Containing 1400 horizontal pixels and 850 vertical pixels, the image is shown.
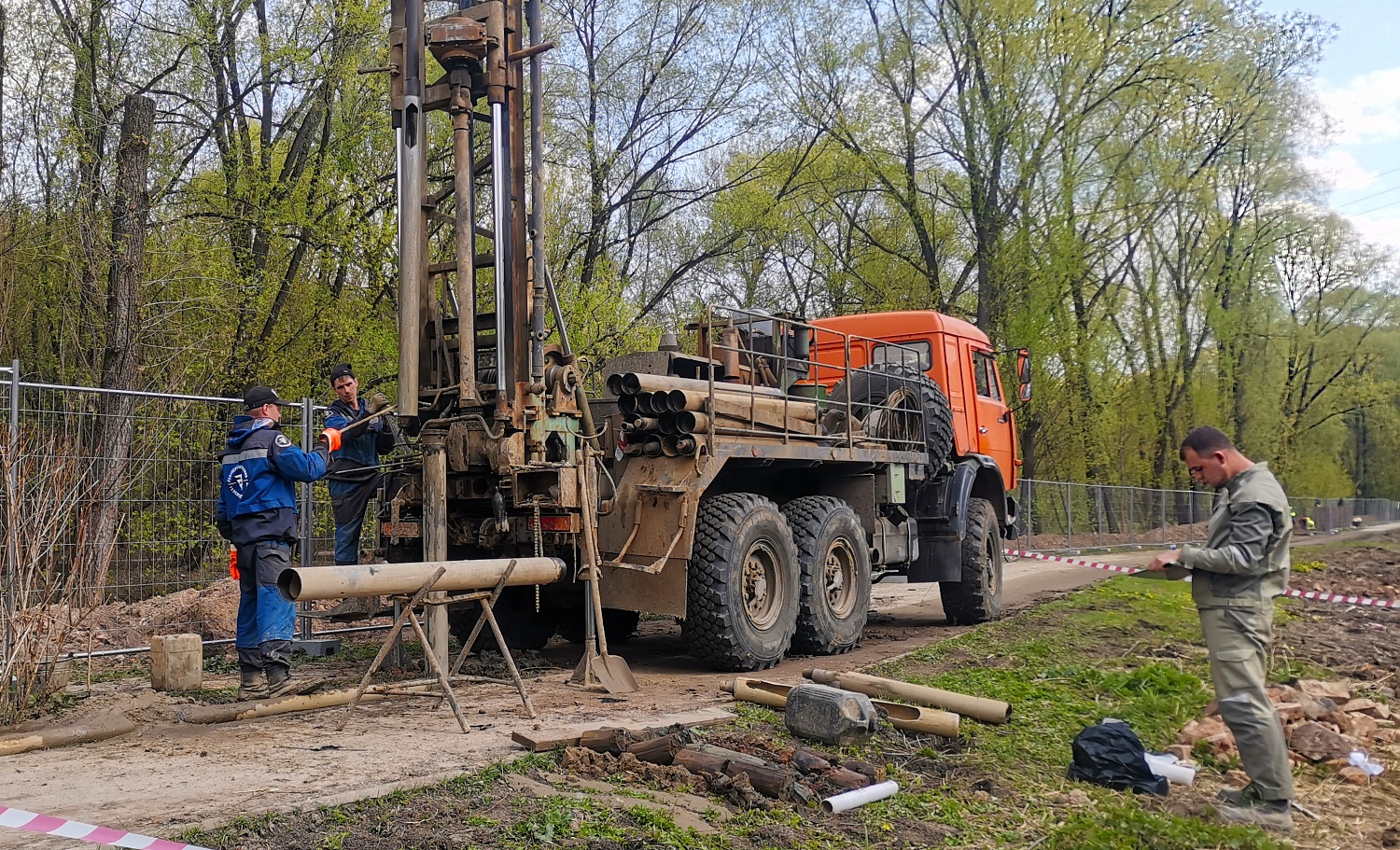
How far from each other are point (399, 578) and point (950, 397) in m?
7.91

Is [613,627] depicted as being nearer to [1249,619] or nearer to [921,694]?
[921,694]

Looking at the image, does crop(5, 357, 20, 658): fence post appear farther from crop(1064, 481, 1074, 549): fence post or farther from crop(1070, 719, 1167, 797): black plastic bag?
crop(1064, 481, 1074, 549): fence post

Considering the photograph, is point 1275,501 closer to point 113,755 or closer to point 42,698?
point 113,755

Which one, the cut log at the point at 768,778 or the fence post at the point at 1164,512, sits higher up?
the fence post at the point at 1164,512

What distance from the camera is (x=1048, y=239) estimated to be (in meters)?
27.8

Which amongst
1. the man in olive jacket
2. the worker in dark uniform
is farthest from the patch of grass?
the worker in dark uniform

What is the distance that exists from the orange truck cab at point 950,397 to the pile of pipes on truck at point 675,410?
274cm

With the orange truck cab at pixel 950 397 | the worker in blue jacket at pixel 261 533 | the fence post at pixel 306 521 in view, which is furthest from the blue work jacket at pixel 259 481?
the orange truck cab at pixel 950 397

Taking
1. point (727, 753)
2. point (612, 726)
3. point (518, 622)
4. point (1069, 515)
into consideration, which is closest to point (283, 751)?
point (612, 726)

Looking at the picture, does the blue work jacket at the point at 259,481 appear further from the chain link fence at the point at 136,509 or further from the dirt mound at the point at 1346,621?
the dirt mound at the point at 1346,621

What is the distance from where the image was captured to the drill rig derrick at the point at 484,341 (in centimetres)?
795

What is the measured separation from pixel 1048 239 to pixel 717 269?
26.6ft

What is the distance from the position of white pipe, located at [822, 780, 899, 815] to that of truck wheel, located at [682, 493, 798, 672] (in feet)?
9.88

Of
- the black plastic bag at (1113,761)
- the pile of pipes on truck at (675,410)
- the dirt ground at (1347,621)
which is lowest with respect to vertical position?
the dirt ground at (1347,621)
